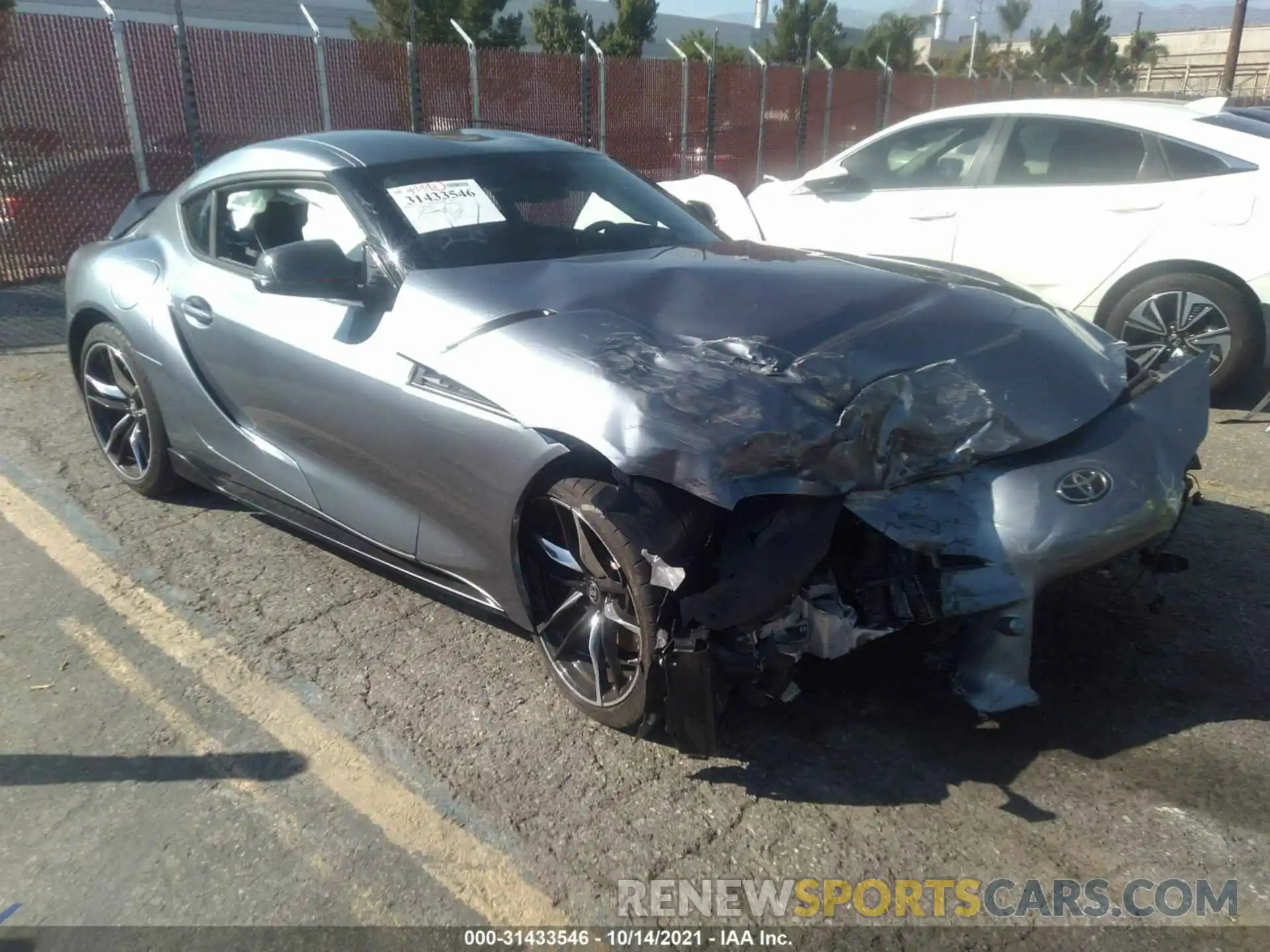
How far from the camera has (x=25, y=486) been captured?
15.8 ft

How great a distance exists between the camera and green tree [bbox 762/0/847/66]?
2997 cm

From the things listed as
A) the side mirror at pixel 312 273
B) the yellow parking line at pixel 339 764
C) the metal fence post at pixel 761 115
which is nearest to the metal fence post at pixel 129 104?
the yellow parking line at pixel 339 764

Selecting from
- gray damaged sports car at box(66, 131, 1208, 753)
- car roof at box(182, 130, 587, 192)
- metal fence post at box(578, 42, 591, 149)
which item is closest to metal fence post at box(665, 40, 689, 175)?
metal fence post at box(578, 42, 591, 149)

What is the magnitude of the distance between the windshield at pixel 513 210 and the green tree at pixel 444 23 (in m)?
17.8

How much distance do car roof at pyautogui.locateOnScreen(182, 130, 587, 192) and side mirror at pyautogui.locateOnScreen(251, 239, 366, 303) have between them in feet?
1.56

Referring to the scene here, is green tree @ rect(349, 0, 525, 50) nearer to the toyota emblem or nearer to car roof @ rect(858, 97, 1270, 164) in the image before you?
car roof @ rect(858, 97, 1270, 164)

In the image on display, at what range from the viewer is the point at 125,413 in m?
4.57

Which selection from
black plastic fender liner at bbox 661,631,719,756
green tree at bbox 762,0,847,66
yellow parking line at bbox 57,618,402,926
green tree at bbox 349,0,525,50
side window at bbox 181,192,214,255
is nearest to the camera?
yellow parking line at bbox 57,618,402,926

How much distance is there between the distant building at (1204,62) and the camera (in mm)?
46719

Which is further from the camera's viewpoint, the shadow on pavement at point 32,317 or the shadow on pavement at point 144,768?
the shadow on pavement at point 32,317

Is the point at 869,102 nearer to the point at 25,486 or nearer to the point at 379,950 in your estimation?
the point at 25,486

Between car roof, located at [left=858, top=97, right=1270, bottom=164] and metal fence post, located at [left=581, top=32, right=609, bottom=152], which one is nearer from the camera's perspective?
car roof, located at [left=858, top=97, right=1270, bottom=164]

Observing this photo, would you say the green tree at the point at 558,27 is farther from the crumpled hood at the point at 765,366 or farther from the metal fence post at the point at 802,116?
the crumpled hood at the point at 765,366

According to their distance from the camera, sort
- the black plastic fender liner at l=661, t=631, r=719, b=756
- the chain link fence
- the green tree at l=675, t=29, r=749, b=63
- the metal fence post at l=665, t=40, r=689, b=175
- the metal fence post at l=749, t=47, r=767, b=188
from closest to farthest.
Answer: the black plastic fender liner at l=661, t=631, r=719, b=756 < the chain link fence < the metal fence post at l=665, t=40, r=689, b=175 < the metal fence post at l=749, t=47, r=767, b=188 < the green tree at l=675, t=29, r=749, b=63
